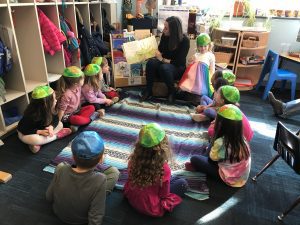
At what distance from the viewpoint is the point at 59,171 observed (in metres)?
1.31

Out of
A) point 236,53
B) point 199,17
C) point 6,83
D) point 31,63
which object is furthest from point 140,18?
point 6,83

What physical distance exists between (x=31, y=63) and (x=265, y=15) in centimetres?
314

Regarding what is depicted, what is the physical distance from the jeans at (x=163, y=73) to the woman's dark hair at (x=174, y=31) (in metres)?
0.25

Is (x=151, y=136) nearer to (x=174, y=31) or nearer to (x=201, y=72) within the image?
(x=201, y=72)

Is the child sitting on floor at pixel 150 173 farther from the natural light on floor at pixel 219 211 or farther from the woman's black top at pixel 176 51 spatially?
the woman's black top at pixel 176 51

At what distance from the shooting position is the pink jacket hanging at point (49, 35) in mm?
2523

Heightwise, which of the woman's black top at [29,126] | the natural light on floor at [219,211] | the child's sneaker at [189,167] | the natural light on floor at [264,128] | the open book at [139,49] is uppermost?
the open book at [139,49]

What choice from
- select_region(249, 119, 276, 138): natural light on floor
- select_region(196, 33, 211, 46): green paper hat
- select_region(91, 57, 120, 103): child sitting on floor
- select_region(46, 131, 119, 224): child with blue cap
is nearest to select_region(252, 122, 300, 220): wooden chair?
select_region(249, 119, 276, 138): natural light on floor

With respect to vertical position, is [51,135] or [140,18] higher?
[140,18]

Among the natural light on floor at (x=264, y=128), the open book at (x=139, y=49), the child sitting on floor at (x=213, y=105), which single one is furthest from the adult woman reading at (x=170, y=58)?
the natural light on floor at (x=264, y=128)

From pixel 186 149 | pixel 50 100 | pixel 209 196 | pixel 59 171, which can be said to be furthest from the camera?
pixel 186 149

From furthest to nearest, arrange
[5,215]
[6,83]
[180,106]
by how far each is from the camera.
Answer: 1. [180,106]
2. [6,83]
3. [5,215]

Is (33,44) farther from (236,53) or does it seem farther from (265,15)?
(265,15)

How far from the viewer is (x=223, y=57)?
11.3 ft
